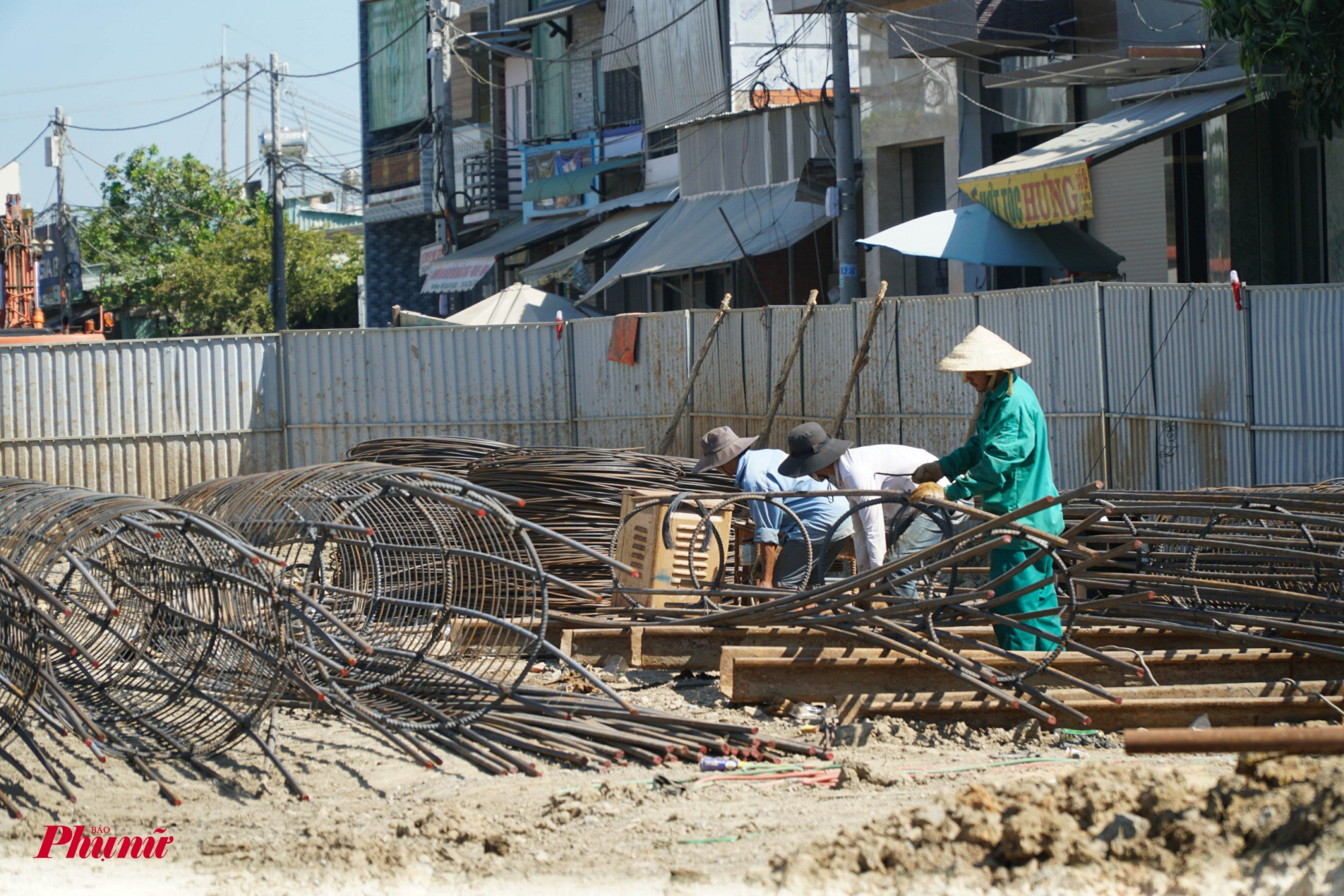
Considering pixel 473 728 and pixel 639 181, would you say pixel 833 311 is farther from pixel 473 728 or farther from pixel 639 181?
pixel 639 181

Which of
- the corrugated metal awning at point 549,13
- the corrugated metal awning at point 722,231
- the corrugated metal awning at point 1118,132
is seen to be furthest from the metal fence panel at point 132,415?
the corrugated metal awning at point 549,13

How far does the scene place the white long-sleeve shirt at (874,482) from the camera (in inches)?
305

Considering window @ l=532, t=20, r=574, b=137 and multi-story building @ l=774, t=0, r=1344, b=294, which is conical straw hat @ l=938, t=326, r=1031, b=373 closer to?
multi-story building @ l=774, t=0, r=1344, b=294

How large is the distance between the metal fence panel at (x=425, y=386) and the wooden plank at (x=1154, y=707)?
11.5 m

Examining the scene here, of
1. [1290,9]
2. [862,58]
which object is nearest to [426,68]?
[862,58]

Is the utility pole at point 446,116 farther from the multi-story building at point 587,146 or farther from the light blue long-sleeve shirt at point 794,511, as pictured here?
the light blue long-sleeve shirt at point 794,511

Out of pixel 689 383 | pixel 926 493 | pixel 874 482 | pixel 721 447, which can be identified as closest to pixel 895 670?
pixel 926 493

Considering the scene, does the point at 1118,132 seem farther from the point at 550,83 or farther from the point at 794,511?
the point at 550,83

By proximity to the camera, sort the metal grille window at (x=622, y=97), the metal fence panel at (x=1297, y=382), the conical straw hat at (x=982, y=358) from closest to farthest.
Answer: the conical straw hat at (x=982, y=358) < the metal fence panel at (x=1297, y=382) < the metal grille window at (x=622, y=97)

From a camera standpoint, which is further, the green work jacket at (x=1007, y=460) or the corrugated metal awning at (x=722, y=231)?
the corrugated metal awning at (x=722, y=231)

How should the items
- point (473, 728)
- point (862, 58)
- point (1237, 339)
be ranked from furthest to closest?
point (862, 58) < point (1237, 339) < point (473, 728)

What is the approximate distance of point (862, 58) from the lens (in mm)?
21812

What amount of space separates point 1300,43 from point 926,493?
283 inches

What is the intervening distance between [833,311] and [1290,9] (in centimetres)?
516
